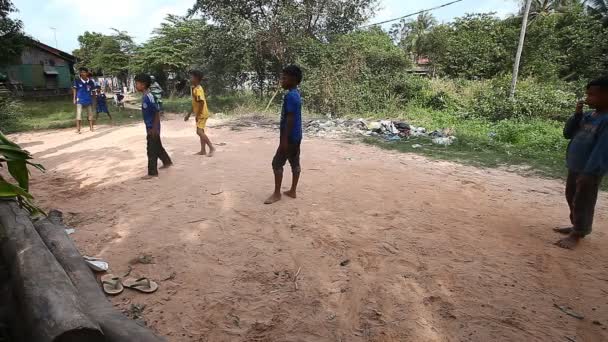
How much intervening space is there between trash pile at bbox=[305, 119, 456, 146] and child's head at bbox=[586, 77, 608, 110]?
5.27m

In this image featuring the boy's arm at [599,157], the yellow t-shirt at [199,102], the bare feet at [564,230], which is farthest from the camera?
the yellow t-shirt at [199,102]

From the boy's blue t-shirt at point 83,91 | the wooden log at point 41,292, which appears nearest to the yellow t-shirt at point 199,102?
the wooden log at point 41,292

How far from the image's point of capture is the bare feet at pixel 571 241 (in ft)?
11.1

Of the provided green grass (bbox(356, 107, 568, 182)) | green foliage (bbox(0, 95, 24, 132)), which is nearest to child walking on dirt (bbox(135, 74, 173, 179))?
green grass (bbox(356, 107, 568, 182))

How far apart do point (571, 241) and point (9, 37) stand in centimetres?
1757

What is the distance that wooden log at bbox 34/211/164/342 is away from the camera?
5.69 ft

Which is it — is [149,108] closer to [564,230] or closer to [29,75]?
[564,230]

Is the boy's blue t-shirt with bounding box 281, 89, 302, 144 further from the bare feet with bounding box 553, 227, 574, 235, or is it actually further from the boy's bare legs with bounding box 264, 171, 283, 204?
the bare feet with bounding box 553, 227, 574, 235

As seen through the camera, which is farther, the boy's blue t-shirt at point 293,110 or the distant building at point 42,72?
the distant building at point 42,72

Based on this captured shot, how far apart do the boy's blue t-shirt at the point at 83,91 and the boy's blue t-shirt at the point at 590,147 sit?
400 inches

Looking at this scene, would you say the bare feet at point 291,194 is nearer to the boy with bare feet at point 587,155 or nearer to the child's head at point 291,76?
the child's head at point 291,76

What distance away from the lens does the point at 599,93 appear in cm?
310

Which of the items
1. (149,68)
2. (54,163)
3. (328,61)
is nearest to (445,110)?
(328,61)

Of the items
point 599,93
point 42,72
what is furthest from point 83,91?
point 42,72
